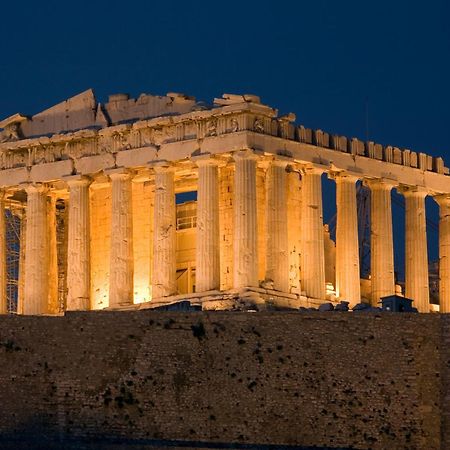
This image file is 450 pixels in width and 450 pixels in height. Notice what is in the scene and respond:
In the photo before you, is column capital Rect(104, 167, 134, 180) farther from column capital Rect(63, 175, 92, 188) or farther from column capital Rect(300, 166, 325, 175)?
column capital Rect(300, 166, 325, 175)

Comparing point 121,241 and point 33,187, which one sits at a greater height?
point 33,187

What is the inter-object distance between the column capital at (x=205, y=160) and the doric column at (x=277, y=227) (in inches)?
104

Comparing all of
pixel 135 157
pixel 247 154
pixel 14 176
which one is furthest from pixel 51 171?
pixel 247 154

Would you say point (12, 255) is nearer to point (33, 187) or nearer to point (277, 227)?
point (33, 187)

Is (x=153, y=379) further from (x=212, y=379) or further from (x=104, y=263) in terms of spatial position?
(x=104, y=263)

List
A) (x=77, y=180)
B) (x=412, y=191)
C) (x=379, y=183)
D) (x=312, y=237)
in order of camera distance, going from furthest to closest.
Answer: (x=412, y=191) < (x=379, y=183) < (x=77, y=180) < (x=312, y=237)

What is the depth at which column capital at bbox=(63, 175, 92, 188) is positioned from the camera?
101062 mm

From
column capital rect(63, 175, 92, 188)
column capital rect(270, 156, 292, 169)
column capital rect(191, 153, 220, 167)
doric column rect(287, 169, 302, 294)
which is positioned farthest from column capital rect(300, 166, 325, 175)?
column capital rect(63, 175, 92, 188)

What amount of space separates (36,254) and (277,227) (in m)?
13.5

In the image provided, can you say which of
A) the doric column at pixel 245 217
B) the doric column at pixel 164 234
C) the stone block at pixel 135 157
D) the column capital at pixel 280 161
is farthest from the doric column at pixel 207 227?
the stone block at pixel 135 157

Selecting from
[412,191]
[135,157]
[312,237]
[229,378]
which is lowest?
[229,378]

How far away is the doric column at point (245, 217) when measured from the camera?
3708 inches

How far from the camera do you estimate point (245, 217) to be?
3725 inches

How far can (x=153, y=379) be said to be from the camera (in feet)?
255
